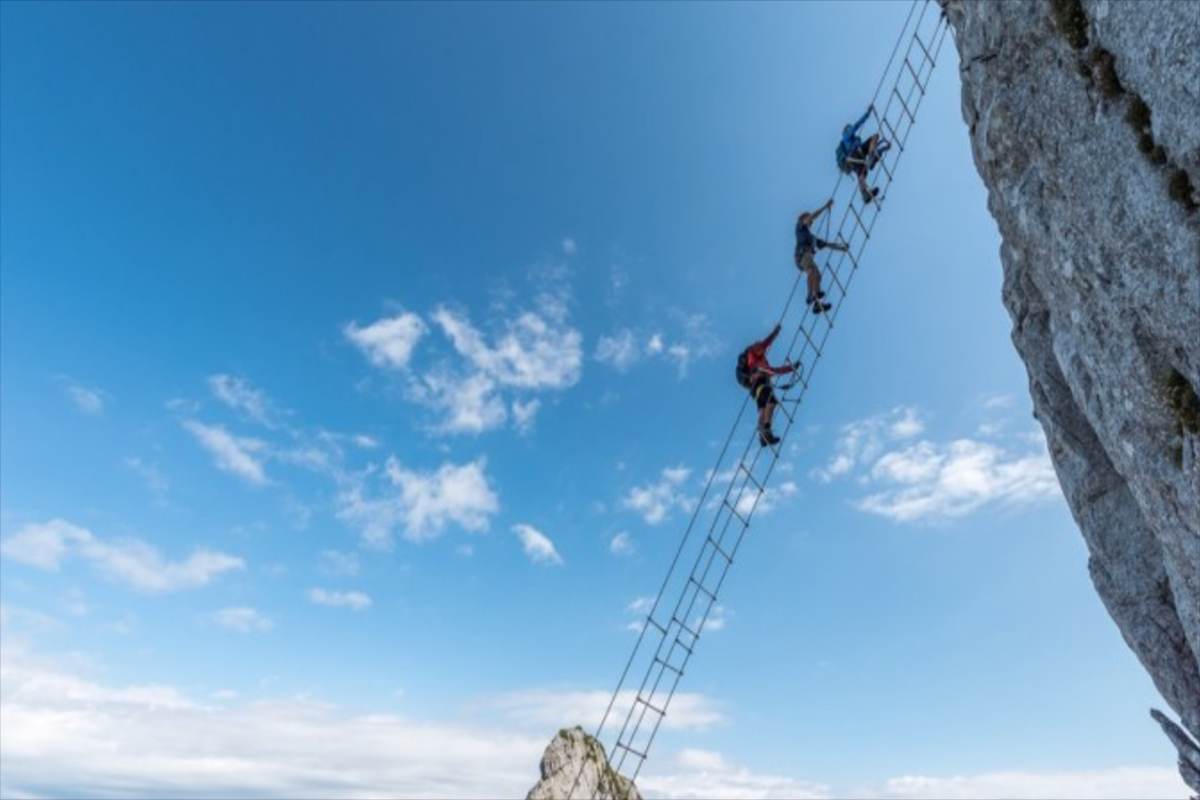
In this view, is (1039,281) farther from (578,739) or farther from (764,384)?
(578,739)

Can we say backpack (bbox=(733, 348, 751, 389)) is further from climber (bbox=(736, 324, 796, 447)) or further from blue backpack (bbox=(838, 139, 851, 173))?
blue backpack (bbox=(838, 139, 851, 173))

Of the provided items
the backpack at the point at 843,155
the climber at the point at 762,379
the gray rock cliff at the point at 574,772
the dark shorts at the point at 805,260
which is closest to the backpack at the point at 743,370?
the climber at the point at 762,379

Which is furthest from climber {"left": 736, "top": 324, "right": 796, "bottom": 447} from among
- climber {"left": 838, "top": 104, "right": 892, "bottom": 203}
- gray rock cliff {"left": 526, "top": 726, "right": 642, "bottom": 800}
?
gray rock cliff {"left": 526, "top": 726, "right": 642, "bottom": 800}

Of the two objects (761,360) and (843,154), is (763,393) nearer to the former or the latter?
(761,360)

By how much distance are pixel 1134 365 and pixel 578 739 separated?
35.9 meters

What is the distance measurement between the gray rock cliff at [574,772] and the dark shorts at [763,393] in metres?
24.2

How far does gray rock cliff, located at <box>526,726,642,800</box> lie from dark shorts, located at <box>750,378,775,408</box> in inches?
954

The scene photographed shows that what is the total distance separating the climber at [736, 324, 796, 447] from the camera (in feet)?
62.5

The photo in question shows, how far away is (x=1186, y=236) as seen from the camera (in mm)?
9359

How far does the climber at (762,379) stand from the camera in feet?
62.5

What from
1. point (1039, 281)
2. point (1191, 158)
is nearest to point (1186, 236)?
point (1191, 158)

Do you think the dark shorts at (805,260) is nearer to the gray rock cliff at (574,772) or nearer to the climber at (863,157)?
the climber at (863,157)

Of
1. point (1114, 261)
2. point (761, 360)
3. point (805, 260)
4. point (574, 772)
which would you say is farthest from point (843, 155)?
point (574, 772)

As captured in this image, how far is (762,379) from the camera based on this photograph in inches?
757
